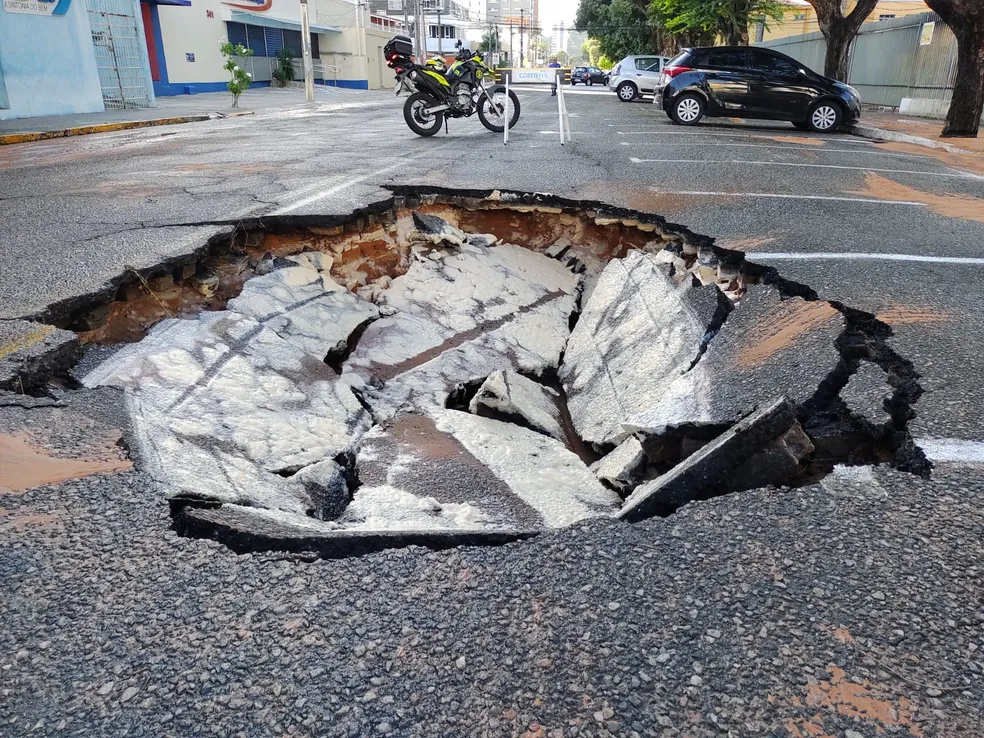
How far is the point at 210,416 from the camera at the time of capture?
136 inches

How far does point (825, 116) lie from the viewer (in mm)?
13688

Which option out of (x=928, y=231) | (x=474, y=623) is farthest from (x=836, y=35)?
(x=474, y=623)

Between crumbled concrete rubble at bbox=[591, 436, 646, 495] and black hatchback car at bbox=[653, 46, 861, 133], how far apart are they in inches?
492

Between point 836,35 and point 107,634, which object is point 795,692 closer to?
point 107,634

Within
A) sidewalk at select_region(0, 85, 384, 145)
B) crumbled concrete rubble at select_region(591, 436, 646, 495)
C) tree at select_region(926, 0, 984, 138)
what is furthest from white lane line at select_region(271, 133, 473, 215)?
tree at select_region(926, 0, 984, 138)

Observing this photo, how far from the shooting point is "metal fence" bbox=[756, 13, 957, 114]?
1736cm

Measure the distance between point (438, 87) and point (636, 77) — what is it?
16.3 meters

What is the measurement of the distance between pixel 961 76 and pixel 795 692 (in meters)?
14.8

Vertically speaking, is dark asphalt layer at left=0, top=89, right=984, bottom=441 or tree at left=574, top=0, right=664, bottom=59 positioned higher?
tree at left=574, top=0, right=664, bottom=59

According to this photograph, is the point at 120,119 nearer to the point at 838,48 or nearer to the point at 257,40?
the point at 838,48

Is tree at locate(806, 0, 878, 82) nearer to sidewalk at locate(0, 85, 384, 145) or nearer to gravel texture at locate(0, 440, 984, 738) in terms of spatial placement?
sidewalk at locate(0, 85, 384, 145)

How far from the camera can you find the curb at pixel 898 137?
11392mm

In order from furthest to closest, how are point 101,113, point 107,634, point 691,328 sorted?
point 101,113 → point 691,328 → point 107,634

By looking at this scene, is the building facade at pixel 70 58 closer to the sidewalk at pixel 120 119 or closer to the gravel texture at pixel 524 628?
the sidewalk at pixel 120 119
